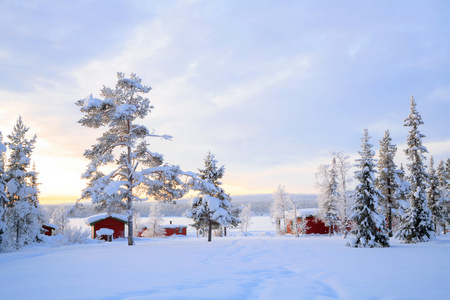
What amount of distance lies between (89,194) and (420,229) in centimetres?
2824

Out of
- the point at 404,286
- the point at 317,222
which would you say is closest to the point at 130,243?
the point at 404,286

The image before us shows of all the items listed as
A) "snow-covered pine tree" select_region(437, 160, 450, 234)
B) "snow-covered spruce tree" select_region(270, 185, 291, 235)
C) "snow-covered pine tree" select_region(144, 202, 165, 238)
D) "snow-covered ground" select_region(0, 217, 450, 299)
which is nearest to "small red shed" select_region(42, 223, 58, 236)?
"snow-covered pine tree" select_region(144, 202, 165, 238)

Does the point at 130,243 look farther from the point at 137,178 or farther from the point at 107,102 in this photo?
the point at 107,102

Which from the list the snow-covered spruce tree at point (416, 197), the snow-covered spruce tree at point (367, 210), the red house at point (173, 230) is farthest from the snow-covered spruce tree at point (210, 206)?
the red house at point (173, 230)

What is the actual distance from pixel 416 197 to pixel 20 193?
1592 inches

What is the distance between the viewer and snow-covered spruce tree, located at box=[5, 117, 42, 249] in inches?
1224

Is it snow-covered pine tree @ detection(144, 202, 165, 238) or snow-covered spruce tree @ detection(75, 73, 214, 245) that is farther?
snow-covered pine tree @ detection(144, 202, 165, 238)

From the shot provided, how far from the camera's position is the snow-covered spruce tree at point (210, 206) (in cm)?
2933

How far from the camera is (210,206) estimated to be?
2906 cm

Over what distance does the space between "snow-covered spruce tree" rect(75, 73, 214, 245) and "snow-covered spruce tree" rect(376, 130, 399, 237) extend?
23313 millimetres

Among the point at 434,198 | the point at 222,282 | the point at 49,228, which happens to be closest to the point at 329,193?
the point at 434,198

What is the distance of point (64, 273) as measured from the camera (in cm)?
916

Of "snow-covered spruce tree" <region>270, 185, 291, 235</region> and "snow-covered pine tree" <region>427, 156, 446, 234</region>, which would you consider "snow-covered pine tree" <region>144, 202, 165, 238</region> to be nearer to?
"snow-covered spruce tree" <region>270, 185, 291, 235</region>

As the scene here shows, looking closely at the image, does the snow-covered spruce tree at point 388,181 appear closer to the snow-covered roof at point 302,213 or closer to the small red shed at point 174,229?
the snow-covered roof at point 302,213
